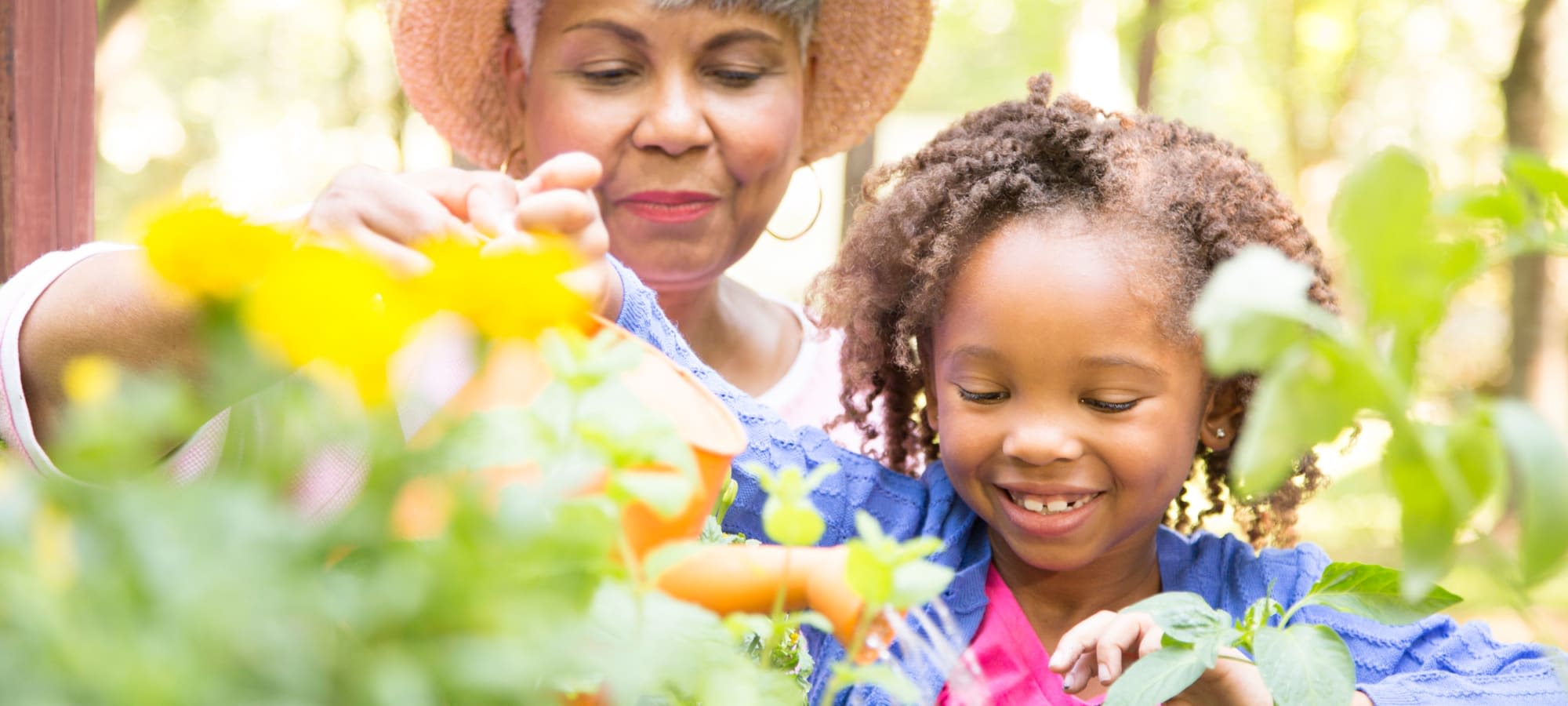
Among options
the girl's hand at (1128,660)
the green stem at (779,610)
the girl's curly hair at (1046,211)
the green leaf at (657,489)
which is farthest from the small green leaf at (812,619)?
the girl's curly hair at (1046,211)

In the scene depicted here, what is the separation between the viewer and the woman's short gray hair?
232cm

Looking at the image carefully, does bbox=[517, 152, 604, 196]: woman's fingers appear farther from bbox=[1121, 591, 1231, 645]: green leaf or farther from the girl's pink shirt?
the girl's pink shirt

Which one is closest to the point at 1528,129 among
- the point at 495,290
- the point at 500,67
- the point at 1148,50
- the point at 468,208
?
the point at 1148,50

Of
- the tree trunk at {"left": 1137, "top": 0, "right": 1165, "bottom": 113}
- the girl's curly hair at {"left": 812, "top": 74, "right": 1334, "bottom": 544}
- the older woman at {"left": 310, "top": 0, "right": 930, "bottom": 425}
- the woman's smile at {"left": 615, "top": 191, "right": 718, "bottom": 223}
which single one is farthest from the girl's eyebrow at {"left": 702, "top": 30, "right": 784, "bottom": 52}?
the tree trunk at {"left": 1137, "top": 0, "right": 1165, "bottom": 113}

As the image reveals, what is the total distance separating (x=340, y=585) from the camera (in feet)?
1.50

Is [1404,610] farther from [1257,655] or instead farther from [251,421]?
[251,421]

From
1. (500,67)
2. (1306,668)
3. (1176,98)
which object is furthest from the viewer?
(1176,98)

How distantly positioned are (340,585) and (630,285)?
3.75 feet

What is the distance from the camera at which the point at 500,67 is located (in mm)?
2803

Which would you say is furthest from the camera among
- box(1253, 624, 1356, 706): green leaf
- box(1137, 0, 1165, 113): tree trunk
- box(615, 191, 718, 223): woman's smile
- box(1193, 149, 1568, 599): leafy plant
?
box(1137, 0, 1165, 113): tree trunk

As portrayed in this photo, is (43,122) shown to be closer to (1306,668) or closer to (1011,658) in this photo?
(1011,658)

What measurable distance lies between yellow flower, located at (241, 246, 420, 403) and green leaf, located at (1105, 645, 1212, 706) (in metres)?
0.70

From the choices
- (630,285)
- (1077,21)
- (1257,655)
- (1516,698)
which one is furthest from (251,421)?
(1077,21)

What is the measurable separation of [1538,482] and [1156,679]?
1.72 ft
